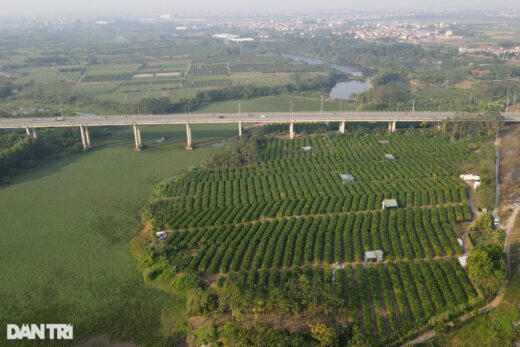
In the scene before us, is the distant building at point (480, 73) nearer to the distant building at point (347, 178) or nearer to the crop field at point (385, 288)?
the distant building at point (347, 178)

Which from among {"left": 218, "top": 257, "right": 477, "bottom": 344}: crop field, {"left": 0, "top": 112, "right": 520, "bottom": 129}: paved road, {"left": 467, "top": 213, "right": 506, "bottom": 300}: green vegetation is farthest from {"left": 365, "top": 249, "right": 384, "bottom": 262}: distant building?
{"left": 0, "top": 112, "right": 520, "bottom": 129}: paved road

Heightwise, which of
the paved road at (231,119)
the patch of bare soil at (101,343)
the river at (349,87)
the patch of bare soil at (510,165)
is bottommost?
the patch of bare soil at (101,343)

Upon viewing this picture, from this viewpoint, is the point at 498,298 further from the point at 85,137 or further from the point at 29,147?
the point at 85,137

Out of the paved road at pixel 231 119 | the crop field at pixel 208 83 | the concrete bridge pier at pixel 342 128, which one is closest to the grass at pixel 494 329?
the concrete bridge pier at pixel 342 128

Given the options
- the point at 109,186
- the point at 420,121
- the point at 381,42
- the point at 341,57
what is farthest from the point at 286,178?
the point at 381,42

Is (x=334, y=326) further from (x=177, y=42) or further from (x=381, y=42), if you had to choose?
(x=177, y=42)

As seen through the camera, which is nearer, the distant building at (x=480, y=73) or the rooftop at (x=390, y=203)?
the rooftop at (x=390, y=203)
